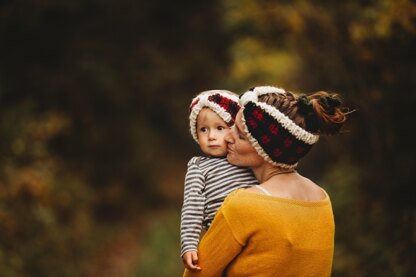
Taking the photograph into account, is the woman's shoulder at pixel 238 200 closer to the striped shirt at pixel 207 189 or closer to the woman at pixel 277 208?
the woman at pixel 277 208

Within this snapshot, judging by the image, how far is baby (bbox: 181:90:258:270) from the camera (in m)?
2.29

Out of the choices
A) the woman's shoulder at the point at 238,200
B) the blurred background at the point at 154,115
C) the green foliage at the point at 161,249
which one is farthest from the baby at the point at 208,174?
the green foliage at the point at 161,249

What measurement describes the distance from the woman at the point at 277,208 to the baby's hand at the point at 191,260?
0.03 meters

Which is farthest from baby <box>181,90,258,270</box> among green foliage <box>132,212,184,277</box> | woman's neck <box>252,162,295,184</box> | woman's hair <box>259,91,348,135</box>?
green foliage <box>132,212,184,277</box>

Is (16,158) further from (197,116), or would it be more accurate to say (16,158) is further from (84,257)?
(197,116)

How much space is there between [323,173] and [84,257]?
4.18 metres

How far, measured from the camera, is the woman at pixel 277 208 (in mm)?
2010

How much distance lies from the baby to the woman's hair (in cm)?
44

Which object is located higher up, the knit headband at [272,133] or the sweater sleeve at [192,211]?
the knit headband at [272,133]

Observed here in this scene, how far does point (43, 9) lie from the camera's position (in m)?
8.09

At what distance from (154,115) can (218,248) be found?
1142 centimetres

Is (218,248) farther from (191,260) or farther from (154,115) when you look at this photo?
(154,115)

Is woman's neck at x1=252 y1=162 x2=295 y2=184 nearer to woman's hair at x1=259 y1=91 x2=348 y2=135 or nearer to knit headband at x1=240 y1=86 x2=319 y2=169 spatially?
knit headband at x1=240 y1=86 x2=319 y2=169

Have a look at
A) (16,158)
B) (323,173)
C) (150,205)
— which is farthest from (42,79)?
(323,173)
